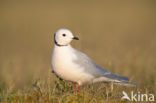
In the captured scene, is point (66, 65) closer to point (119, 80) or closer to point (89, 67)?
point (89, 67)

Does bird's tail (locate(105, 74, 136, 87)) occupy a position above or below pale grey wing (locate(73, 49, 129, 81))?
below

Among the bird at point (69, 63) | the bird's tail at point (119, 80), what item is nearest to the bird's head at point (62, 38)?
the bird at point (69, 63)

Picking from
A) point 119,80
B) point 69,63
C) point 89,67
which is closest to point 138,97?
point 119,80

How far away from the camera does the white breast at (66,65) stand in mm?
6160

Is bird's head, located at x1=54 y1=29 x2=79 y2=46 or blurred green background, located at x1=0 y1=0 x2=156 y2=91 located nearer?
bird's head, located at x1=54 y1=29 x2=79 y2=46

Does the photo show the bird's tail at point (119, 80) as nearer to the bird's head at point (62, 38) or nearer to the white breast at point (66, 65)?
the white breast at point (66, 65)

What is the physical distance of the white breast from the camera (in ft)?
20.2

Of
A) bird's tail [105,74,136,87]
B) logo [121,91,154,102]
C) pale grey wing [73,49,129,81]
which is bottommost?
logo [121,91,154,102]

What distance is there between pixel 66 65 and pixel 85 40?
1154cm

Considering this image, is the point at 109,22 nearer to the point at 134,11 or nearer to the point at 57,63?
the point at 134,11

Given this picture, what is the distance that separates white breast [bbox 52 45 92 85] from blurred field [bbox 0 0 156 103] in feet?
0.93

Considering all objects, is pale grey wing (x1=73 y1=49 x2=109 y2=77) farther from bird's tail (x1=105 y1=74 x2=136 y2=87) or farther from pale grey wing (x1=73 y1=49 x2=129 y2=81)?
bird's tail (x1=105 y1=74 x2=136 y2=87)

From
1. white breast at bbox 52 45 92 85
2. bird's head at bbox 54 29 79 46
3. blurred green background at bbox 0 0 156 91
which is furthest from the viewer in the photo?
blurred green background at bbox 0 0 156 91

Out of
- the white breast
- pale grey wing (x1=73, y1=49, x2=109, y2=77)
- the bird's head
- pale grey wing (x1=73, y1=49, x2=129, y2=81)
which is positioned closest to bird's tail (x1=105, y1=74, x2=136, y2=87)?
pale grey wing (x1=73, y1=49, x2=129, y2=81)
